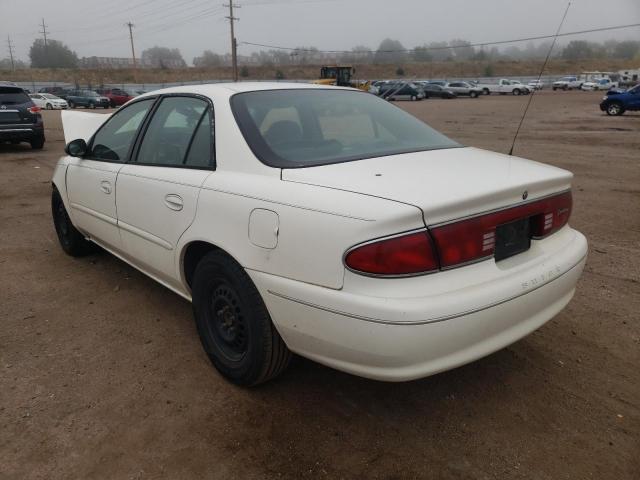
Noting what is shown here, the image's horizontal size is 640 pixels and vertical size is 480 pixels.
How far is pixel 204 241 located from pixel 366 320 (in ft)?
3.51

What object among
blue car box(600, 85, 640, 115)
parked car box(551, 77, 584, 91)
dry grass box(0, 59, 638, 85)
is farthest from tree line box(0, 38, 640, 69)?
blue car box(600, 85, 640, 115)

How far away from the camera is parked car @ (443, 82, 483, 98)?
44900 mm

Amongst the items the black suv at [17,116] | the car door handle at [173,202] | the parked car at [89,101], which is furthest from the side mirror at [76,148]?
the parked car at [89,101]

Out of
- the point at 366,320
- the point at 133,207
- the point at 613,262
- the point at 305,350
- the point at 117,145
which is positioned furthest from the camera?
the point at 613,262

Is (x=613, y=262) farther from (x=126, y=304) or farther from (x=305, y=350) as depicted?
(x=126, y=304)

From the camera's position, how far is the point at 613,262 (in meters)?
4.45

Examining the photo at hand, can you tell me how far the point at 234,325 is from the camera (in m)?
2.70

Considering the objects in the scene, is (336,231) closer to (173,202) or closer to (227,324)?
Answer: (227,324)

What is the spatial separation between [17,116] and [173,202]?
11.4 meters

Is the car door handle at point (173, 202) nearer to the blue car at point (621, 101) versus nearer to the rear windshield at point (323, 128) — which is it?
the rear windshield at point (323, 128)

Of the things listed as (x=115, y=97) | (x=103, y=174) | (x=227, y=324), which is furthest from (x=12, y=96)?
(x=115, y=97)

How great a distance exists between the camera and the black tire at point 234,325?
2.43 metres

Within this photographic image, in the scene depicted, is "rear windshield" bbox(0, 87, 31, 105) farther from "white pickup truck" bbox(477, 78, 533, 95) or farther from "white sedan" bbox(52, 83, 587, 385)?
"white pickup truck" bbox(477, 78, 533, 95)

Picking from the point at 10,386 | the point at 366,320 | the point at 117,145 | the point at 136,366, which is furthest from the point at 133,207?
the point at 366,320
